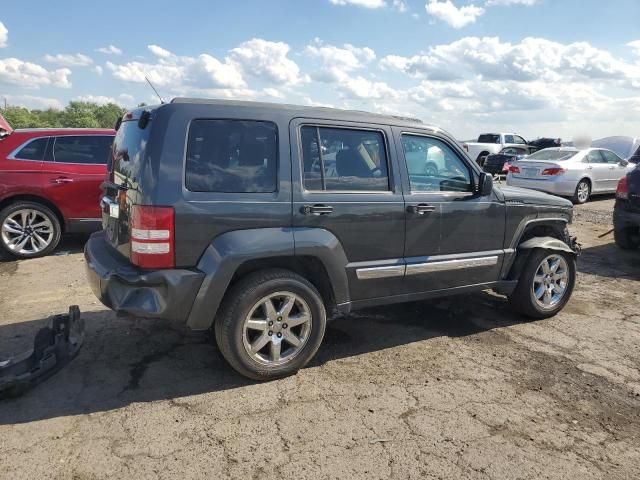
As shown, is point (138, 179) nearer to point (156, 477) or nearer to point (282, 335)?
point (282, 335)

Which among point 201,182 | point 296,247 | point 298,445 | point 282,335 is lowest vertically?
point 298,445

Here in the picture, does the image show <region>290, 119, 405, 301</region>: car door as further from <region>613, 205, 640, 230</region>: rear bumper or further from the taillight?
<region>613, 205, 640, 230</region>: rear bumper

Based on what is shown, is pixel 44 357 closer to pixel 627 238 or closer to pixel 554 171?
pixel 627 238

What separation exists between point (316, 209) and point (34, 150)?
5209 millimetres

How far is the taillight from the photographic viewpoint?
3152 mm

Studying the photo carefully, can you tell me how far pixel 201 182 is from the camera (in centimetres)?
328

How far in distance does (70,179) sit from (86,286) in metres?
2.04

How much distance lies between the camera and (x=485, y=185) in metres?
4.34

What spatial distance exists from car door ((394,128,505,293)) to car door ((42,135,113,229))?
458 centimetres

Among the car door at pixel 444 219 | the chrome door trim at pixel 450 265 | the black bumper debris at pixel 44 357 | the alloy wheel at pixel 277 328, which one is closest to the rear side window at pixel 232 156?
the alloy wheel at pixel 277 328

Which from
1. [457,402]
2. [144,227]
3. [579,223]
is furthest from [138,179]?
[579,223]

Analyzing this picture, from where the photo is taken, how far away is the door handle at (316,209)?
11.6ft

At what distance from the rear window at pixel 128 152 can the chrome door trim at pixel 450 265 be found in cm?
214

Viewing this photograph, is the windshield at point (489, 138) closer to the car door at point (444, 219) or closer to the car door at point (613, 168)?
the car door at point (613, 168)
